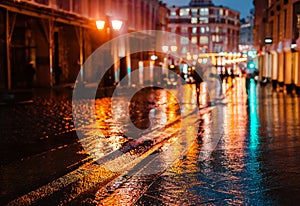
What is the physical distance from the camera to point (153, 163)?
915 cm

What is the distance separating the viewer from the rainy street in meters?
6.66

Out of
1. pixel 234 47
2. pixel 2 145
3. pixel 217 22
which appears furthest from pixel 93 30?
pixel 234 47

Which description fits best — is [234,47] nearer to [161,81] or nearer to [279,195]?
[161,81]

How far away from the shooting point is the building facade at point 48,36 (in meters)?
27.7

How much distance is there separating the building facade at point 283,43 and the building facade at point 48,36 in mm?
12384

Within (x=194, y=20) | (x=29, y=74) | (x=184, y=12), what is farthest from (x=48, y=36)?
(x=194, y=20)

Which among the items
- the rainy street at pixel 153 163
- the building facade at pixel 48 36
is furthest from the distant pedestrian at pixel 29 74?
the rainy street at pixel 153 163

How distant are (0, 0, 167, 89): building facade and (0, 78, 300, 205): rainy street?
13.1 meters

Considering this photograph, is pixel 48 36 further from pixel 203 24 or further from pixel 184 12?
pixel 203 24

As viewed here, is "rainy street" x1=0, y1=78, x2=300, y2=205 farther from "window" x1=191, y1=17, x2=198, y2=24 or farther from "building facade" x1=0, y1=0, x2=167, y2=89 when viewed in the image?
"window" x1=191, y1=17, x2=198, y2=24

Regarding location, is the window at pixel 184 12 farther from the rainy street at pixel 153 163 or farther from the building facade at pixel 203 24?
the rainy street at pixel 153 163

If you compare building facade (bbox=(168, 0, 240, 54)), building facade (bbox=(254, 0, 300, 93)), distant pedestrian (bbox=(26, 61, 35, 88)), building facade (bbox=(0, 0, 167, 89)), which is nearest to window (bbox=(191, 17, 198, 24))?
building facade (bbox=(168, 0, 240, 54))

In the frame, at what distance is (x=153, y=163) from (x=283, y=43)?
31476mm

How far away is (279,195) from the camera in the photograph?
21.4 feet
